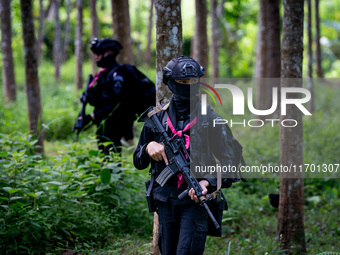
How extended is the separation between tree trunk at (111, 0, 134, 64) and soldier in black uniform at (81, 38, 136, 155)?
3.02 meters

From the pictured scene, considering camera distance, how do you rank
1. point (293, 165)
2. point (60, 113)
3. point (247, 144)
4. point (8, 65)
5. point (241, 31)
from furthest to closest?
point (241, 31), point (8, 65), point (60, 113), point (247, 144), point (293, 165)

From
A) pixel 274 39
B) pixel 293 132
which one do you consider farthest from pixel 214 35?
pixel 293 132

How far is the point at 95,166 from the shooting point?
5.74 m

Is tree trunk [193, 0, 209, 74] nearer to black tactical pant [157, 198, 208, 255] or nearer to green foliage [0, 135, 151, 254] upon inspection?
green foliage [0, 135, 151, 254]

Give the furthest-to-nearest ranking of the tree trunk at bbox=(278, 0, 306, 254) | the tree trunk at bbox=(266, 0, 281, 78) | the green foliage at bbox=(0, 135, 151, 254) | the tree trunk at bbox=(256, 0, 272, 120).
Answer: the tree trunk at bbox=(256, 0, 272, 120)
the tree trunk at bbox=(266, 0, 281, 78)
the tree trunk at bbox=(278, 0, 306, 254)
the green foliage at bbox=(0, 135, 151, 254)

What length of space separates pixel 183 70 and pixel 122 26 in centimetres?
659

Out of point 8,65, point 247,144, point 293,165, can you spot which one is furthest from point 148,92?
point 8,65

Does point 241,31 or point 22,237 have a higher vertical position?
point 241,31

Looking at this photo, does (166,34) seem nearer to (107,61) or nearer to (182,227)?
(182,227)

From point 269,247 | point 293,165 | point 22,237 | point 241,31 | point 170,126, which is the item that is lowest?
point 269,247

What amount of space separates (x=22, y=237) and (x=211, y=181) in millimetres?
2270

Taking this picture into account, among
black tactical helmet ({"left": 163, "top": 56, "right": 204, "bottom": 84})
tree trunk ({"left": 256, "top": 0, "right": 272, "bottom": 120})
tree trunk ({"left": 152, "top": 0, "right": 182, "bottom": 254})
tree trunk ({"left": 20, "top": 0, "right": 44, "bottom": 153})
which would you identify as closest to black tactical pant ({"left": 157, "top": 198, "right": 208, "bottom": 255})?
tree trunk ({"left": 152, "top": 0, "right": 182, "bottom": 254})

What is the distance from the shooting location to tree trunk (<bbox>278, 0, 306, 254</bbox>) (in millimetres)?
5324

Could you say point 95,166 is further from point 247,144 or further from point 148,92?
Result: point 247,144
